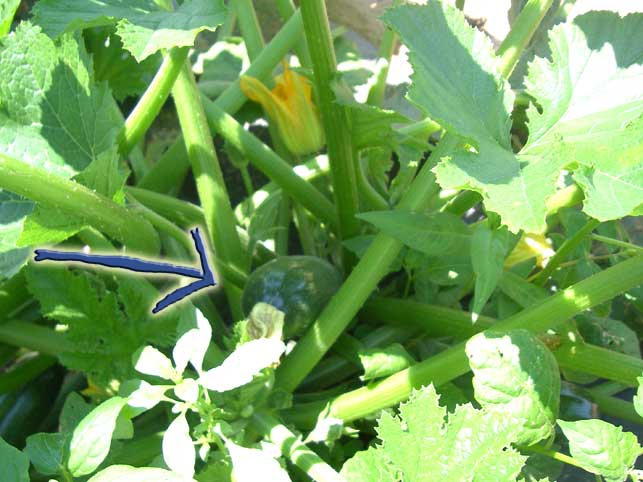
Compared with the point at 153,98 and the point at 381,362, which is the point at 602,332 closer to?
the point at 381,362

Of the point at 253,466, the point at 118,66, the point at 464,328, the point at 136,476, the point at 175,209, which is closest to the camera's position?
the point at 136,476

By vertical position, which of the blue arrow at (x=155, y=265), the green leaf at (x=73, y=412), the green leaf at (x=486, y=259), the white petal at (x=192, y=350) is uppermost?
the green leaf at (x=486, y=259)

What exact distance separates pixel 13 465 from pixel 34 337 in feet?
1.82

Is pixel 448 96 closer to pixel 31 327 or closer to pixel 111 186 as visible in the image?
pixel 111 186

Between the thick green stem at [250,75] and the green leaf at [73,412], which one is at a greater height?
the thick green stem at [250,75]

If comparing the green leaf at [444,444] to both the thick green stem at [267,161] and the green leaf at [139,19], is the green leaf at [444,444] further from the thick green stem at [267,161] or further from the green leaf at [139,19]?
the thick green stem at [267,161]

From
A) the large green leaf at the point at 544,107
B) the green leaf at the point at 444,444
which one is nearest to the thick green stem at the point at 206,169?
the large green leaf at the point at 544,107

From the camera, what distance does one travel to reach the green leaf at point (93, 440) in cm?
101

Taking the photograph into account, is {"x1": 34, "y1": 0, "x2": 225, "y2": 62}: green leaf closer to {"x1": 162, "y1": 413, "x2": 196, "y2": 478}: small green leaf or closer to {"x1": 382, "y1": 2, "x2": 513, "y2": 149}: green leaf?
{"x1": 382, "y1": 2, "x2": 513, "y2": 149}: green leaf

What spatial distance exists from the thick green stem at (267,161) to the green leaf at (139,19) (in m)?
0.43

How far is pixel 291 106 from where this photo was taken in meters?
1.69

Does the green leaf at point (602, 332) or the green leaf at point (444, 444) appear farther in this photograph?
the green leaf at point (602, 332)

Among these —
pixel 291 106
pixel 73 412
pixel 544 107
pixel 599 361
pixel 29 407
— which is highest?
pixel 544 107

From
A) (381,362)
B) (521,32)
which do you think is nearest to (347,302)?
(381,362)
